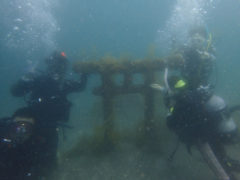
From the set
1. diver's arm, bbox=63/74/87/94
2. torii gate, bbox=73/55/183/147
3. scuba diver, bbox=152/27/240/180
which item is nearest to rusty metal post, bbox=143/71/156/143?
torii gate, bbox=73/55/183/147

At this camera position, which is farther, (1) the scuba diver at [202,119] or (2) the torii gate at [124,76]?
(2) the torii gate at [124,76]

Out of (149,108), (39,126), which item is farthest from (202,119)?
(39,126)

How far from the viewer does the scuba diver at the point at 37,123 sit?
15.1ft

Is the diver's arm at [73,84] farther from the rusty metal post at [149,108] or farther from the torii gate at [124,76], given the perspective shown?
the rusty metal post at [149,108]

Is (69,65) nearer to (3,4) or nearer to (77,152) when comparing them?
(77,152)


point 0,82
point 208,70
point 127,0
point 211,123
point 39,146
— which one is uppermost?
point 127,0

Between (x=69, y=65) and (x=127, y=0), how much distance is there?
69957 millimetres

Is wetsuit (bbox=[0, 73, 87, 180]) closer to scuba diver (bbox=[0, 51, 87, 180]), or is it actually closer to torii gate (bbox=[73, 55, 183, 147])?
scuba diver (bbox=[0, 51, 87, 180])

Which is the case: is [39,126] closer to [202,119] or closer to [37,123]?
[37,123]

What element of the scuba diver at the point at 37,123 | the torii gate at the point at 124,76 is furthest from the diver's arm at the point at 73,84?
the torii gate at the point at 124,76

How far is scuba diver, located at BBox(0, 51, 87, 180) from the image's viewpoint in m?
4.61

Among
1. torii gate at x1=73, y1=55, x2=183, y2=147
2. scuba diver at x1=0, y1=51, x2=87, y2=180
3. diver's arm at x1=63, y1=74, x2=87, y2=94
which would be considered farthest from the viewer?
diver's arm at x1=63, y1=74, x2=87, y2=94

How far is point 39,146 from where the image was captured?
516 centimetres

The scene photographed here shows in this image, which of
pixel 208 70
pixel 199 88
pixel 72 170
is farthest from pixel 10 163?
pixel 208 70
